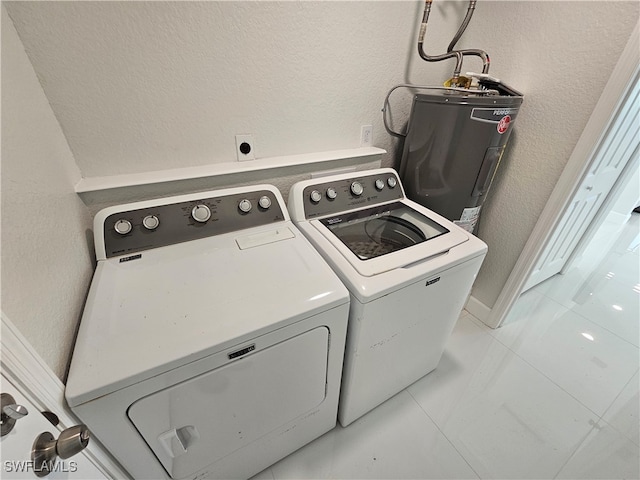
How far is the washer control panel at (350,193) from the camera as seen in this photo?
121 cm

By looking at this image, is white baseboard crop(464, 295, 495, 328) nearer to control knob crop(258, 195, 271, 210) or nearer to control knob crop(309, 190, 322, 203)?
control knob crop(309, 190, 322, 203)

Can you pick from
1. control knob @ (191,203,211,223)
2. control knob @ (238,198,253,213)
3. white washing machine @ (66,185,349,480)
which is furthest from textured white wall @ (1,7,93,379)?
control knob @ (238,198,253,213)

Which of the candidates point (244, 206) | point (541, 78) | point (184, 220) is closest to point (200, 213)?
point (184, 220)

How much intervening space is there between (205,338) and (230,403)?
0.26 meters

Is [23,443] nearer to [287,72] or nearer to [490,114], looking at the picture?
[287,72]

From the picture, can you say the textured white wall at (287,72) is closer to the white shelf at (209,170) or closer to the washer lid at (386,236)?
the white shelf at (209,170)

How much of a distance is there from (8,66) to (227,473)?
1.38 m

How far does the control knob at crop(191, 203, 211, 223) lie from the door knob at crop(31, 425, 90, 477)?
690mm

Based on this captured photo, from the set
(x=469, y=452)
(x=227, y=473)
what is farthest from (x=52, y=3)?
(x=469, y=452)

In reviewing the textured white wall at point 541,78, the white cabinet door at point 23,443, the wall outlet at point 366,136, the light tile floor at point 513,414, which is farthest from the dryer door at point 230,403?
the textured white wall at point 541,78

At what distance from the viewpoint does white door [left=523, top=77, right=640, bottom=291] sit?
1239mm

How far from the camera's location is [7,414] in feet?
1.21

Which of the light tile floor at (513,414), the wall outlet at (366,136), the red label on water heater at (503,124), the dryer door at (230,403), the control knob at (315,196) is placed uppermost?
the red label on water heater at (503,124)

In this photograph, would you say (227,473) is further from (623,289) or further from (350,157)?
(623,289)
